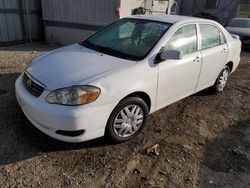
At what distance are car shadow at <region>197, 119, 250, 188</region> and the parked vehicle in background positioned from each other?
7656 millimetres

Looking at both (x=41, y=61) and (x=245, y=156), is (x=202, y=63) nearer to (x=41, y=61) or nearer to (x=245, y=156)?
(x=245, y=156)

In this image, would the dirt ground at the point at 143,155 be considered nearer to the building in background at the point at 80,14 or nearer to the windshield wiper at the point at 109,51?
the windshield wiper at the point at 109,51

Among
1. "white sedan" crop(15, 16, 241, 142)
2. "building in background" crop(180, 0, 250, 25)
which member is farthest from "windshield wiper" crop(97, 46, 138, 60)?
"building in background" crop(180, 0, 250, 25)

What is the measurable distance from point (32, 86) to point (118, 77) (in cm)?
108

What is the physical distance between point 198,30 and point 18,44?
7067 mm

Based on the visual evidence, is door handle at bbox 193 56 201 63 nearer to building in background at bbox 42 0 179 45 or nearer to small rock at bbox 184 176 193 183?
small rock at bbox 184 176 193 183

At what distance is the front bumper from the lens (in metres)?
2.93

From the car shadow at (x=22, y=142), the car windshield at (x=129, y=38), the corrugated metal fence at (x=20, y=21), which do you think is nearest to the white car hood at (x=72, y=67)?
the car windshield at (x=129, y=38)

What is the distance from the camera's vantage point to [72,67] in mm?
3400

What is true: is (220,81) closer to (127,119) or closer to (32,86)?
(127,119)

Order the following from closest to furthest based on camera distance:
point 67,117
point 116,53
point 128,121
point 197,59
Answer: point 67,117 → point 128,121 → point 116,53 → point 197,59

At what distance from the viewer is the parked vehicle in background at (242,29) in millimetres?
10758

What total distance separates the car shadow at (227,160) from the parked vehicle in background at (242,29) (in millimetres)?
7656

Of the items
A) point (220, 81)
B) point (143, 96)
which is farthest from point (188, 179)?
point (220, 81)
